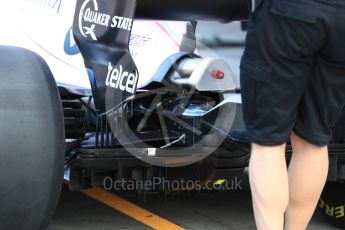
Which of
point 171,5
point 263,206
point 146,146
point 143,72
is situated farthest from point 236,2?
point 263,206

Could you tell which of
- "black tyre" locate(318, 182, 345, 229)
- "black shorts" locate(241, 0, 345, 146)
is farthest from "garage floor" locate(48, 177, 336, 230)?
"black shorts" locate(241, 0, 345, 146)

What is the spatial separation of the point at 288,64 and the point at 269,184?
49 cm

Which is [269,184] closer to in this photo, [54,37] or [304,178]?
[304,178]

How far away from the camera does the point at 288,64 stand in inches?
114

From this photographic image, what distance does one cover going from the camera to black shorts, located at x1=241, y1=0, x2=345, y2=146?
9.34ft

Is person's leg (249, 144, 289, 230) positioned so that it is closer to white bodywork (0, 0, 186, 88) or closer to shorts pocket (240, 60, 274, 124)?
shorts pocket (240, 60, 274, 124)

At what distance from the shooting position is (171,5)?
384cm

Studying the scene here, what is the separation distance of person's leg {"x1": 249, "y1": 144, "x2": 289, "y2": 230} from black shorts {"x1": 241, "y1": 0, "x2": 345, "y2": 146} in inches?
2.3

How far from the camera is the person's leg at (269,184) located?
300 centimetres

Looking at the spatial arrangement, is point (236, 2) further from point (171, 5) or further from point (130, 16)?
point (130, 16)

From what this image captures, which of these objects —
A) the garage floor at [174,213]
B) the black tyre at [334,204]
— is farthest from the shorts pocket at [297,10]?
the garage floor at [174,213]

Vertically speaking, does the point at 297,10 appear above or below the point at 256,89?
above

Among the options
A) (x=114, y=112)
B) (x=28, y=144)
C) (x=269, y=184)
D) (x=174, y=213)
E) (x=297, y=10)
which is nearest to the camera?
(x=297, y=10)

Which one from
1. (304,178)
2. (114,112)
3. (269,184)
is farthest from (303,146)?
(114,112)
